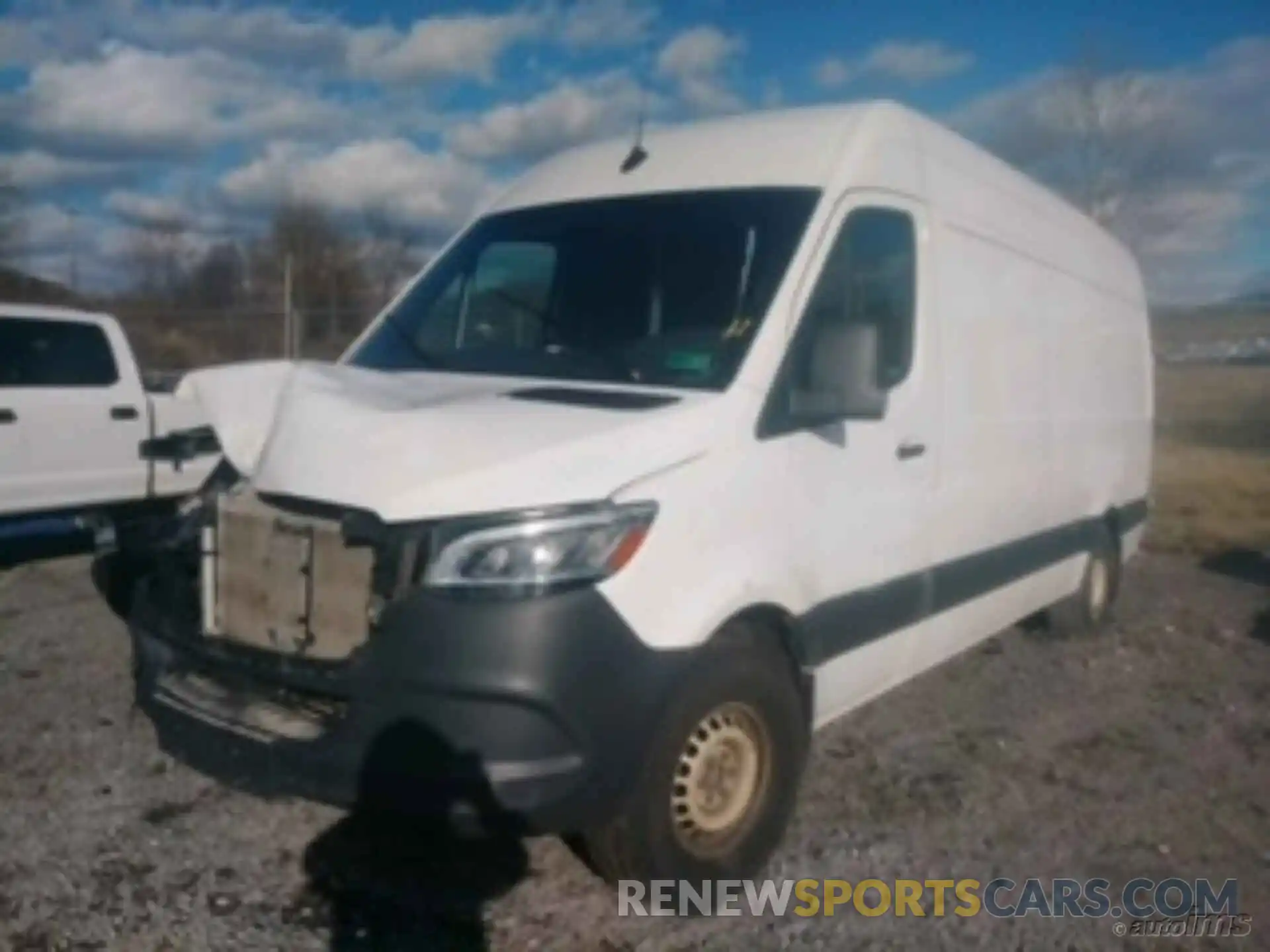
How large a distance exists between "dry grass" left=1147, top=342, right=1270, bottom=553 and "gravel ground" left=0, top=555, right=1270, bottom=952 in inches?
167

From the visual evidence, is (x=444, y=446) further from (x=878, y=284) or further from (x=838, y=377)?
(x=878, y=284)

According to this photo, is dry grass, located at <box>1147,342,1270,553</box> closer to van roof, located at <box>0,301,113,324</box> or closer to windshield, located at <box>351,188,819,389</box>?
windshield, located at <box>351,188,819,389</box>

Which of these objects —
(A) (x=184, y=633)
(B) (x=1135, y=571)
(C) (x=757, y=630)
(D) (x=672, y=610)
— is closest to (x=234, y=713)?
(A) (x=184, y=633)

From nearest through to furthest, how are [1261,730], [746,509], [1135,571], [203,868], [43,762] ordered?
[746,509]
[203,868]
[43,762]
[1261,730]
[1135,571]

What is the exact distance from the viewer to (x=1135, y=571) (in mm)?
9305

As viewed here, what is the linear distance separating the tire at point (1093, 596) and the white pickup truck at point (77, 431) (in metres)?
5.55

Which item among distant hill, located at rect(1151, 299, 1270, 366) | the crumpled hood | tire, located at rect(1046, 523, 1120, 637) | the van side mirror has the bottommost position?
tire, located at rect(1046, 523, 1120, 637)

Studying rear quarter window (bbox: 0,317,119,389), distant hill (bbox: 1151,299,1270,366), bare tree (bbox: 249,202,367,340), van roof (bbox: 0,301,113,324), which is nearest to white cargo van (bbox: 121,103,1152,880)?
rear quarter window (bbox: 0,317,119,389)

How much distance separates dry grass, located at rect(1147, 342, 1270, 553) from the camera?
1083 cm

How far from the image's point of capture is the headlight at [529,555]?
112 inches

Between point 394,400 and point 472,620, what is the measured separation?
95 centimetres

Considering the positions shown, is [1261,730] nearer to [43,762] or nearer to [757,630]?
[757,630]

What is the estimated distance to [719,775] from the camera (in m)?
3.41

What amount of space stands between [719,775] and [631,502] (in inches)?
40.4
